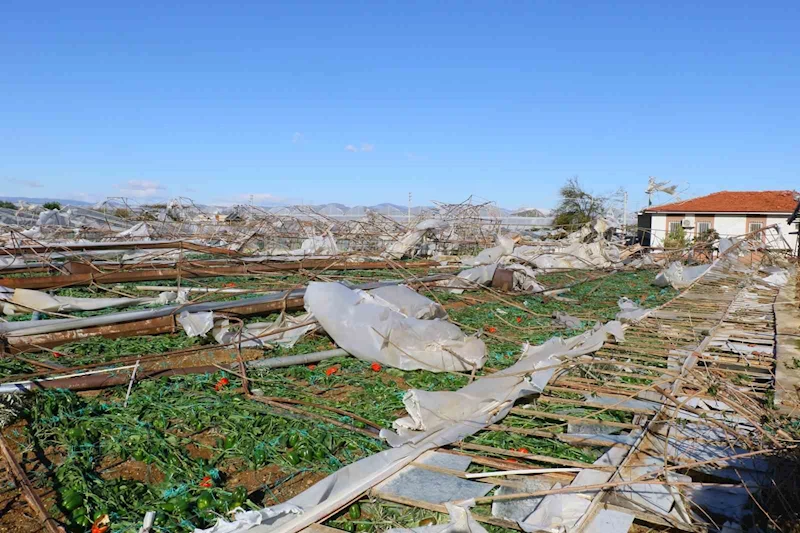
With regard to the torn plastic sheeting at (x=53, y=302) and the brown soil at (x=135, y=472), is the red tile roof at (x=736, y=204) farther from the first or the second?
the brown soil at (x=135, y=472)

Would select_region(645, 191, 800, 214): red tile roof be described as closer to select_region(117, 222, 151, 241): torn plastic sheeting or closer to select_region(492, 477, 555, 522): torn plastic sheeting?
select_region(117, 222, 151, 241): torn plastic sheeting

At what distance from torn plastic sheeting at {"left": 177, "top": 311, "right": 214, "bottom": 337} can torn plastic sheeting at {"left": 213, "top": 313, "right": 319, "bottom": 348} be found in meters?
0.08

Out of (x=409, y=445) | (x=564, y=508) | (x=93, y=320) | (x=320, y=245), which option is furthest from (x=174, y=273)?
(x=564, y=508)

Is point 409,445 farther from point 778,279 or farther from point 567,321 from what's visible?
point 778,279

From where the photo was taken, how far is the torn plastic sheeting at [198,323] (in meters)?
5.51

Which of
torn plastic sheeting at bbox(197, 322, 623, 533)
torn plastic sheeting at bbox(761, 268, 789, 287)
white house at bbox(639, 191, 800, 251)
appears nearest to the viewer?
torn plastic sheeting at bbox(197, 322, 623, 533)

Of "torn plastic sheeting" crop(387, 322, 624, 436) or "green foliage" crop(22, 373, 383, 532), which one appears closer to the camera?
"green foliage" crop(22, 373, 383, 532)

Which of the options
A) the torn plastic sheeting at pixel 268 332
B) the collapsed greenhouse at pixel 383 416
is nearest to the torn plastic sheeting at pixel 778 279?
the collapsed greenhouse at pixel 383 416

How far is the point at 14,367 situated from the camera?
14.4 feet

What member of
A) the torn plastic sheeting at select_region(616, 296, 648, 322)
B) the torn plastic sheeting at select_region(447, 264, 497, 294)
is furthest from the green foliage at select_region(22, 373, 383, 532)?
the torn plastic sheeting at select_region(447, 264, 497, 294)

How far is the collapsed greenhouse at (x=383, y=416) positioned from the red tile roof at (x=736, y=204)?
2239cm

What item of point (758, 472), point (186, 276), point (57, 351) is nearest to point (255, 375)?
point (57, 351)

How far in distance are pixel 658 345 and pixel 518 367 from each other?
6.45ft

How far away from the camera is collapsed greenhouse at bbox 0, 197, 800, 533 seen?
8.62ft
